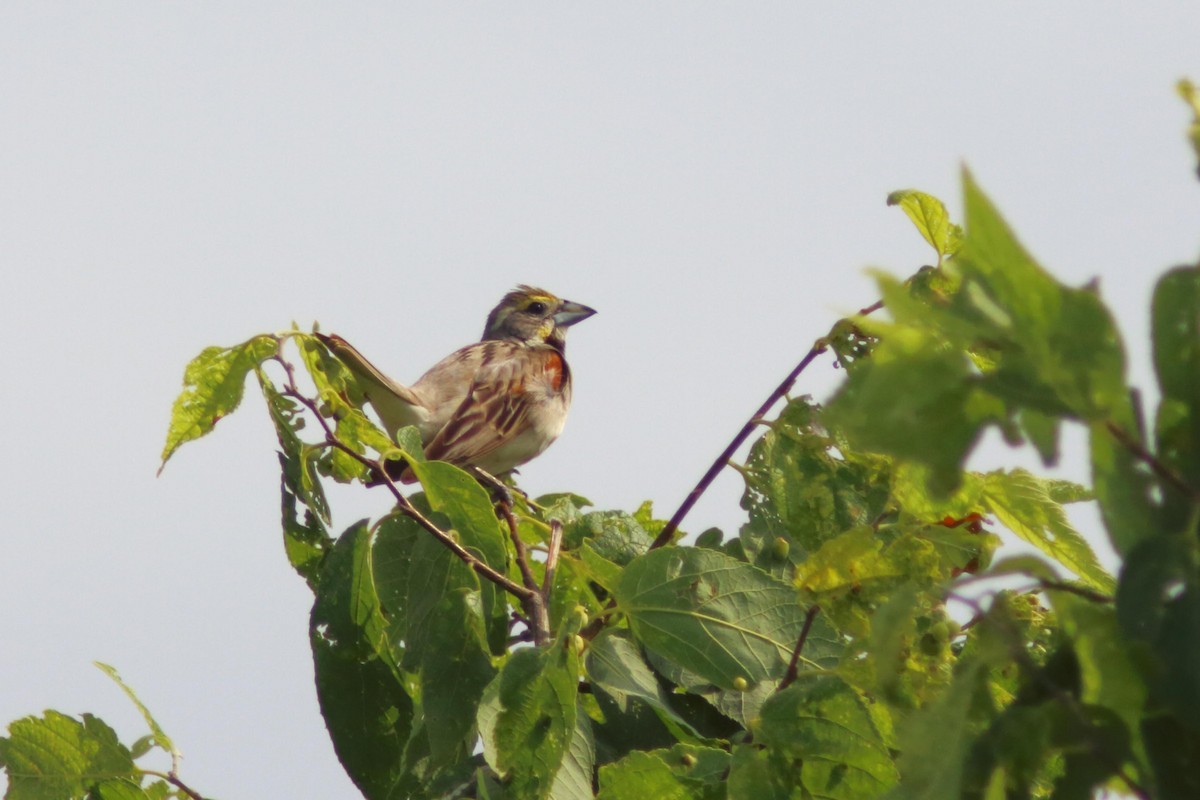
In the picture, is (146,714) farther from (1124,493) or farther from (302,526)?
(1124,493)

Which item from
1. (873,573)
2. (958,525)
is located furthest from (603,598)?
(873,573)

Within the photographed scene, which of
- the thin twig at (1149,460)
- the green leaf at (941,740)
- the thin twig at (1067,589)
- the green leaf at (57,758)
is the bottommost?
the green leaf at (57,758)

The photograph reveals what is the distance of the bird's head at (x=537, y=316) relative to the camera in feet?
36.7

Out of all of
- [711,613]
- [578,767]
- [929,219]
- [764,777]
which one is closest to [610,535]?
[711,613]

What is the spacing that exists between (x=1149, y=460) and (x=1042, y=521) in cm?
169

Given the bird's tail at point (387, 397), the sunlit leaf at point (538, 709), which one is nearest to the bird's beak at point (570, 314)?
the bird's tail at point (387, 397)

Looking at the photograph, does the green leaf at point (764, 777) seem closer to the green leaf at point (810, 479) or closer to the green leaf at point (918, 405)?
the green leaf at point (810, 479)

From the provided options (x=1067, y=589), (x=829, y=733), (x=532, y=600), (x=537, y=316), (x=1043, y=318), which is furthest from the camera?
(x=537, y=316)

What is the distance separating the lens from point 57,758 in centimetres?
346

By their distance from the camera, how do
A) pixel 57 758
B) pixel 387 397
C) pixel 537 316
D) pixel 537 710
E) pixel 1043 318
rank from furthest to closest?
pixel 537 316 < pixel 387 397 < pixel 57 758 < pixel 537 710 < pixel 1043 318

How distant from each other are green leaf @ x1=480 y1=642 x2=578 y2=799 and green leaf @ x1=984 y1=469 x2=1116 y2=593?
2.90 feet

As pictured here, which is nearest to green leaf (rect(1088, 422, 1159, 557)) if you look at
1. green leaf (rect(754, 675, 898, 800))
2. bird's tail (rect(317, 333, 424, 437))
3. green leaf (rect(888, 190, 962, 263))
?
green leaf (rect(754, 675, 898, 800))

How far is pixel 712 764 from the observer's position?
8.50 feet

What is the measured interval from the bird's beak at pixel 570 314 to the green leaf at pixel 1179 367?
33.3 feet
